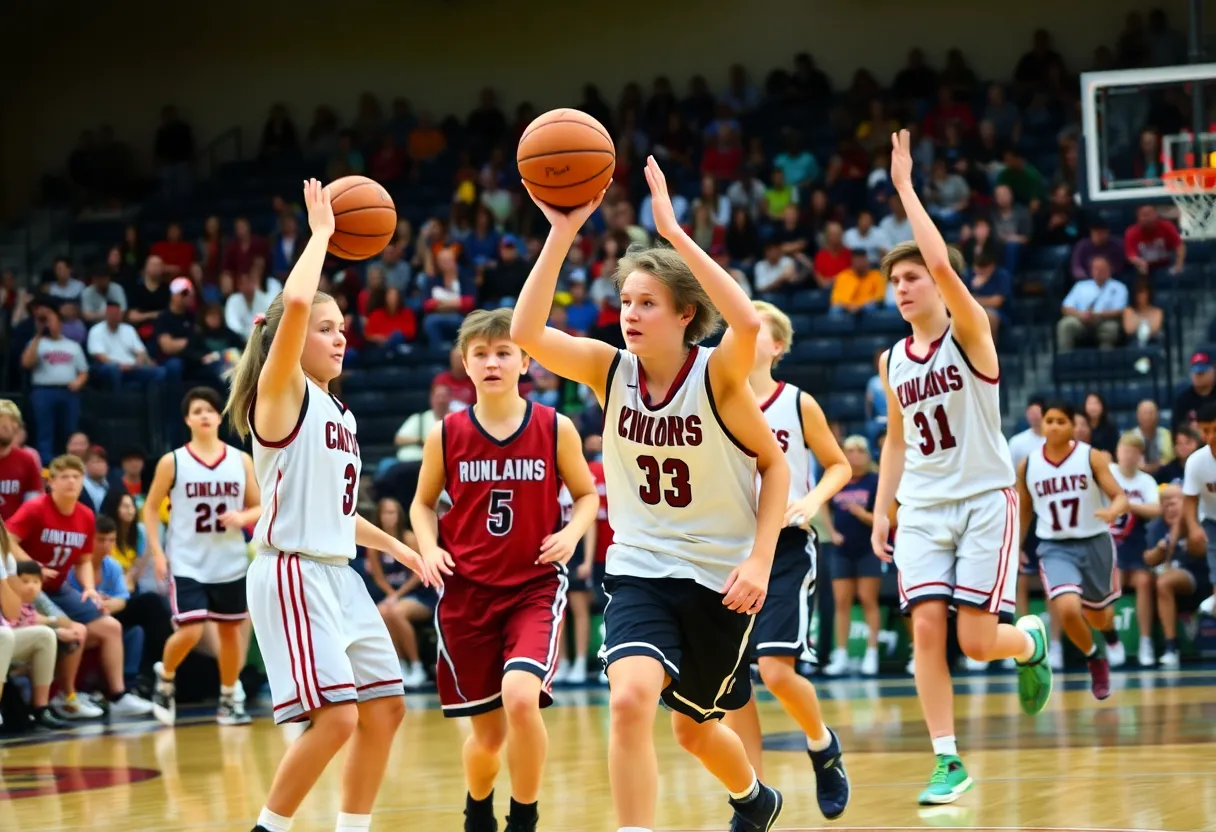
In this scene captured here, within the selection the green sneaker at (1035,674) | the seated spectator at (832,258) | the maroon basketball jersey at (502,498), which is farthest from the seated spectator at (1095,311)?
the maroon basketball jersey at (502,498)

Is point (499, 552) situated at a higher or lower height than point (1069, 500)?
higher

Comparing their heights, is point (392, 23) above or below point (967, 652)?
above

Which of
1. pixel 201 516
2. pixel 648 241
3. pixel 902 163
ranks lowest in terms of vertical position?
pixel 201 516

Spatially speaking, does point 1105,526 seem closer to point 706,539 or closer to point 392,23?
point 706,539

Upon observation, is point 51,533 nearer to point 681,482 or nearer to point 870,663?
point 870,663

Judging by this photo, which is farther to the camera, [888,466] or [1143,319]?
[1143,319]

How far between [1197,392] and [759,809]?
29.2 ft

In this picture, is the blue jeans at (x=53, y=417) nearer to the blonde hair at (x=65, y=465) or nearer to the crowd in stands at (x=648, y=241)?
the crowd in stands at (x=648, y=241)

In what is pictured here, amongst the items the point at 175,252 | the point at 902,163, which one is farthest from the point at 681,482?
the point at 175,252

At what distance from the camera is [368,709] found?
5.19 meters

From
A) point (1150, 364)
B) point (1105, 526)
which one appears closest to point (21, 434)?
point (1105, 526)

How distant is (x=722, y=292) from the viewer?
4.66m

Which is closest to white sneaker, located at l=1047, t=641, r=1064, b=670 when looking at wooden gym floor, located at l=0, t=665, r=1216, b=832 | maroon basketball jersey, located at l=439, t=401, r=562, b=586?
wooden gym floor, located at l=0, t=665, r=1216, b=832

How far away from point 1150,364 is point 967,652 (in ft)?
27.6
